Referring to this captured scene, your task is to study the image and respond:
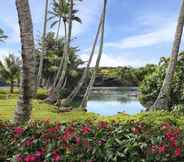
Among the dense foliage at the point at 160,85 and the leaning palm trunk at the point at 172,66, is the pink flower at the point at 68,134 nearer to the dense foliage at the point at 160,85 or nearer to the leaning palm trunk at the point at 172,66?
the leaning palm trunk at the point at 172,66

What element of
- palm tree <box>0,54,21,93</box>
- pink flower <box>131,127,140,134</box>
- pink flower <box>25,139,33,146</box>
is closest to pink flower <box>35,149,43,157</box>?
pink flower <box>25,139,33,146</box>

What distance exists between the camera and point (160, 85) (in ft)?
101

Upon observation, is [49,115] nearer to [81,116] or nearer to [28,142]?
[81,116]

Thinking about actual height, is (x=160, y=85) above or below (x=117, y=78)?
below

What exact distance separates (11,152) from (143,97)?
1063 inches

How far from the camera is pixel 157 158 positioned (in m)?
5.85

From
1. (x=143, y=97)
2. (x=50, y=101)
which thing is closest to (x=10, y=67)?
(x=50, y=101)

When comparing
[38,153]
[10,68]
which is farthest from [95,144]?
[10,68]

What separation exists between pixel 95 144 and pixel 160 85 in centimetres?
2490

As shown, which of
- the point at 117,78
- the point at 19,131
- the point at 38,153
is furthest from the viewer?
the point at 117,78

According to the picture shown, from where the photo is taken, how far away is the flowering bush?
6.07 metres

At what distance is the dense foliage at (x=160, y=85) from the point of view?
27.2 meters

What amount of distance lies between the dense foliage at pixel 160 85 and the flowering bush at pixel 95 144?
19.5 metres

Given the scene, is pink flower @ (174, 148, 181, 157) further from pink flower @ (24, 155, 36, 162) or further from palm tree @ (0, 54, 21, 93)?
palm tree @ (0, 54, 21, 93)
